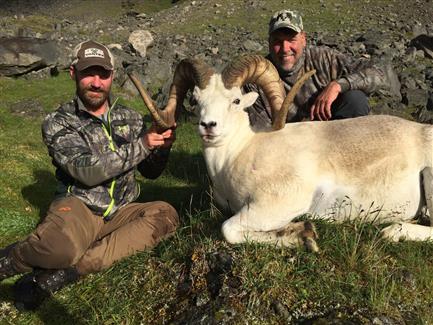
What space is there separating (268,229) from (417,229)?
6.04ft

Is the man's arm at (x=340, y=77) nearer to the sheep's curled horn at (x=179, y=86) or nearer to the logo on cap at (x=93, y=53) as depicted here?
the sheep's curled horn at (x=179, y=86)

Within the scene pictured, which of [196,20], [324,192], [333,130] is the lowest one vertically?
[324,192]

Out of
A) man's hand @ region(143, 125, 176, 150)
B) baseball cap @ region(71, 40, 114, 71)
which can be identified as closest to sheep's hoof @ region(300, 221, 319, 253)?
man's hand @ region(143, 125, 176, 150)

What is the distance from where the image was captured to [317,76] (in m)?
9.05

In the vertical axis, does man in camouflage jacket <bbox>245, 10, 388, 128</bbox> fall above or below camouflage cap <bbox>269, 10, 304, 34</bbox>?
below

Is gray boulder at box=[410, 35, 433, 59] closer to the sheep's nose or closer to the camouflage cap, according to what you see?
the camouflage cap

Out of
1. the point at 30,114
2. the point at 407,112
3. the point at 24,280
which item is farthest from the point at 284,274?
the point at 30,114

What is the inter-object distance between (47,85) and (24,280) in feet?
53.0

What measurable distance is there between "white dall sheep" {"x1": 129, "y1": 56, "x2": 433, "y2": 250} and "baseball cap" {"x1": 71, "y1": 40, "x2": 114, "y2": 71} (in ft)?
2.87

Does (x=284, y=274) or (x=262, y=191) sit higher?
(x=262, y=191)

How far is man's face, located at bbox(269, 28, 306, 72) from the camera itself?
27.6ft

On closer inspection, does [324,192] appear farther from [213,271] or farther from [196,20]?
[196,20]

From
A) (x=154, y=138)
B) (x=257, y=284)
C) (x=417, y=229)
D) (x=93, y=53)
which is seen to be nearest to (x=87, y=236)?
(x=154, y=138)

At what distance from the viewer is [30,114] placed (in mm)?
16609
